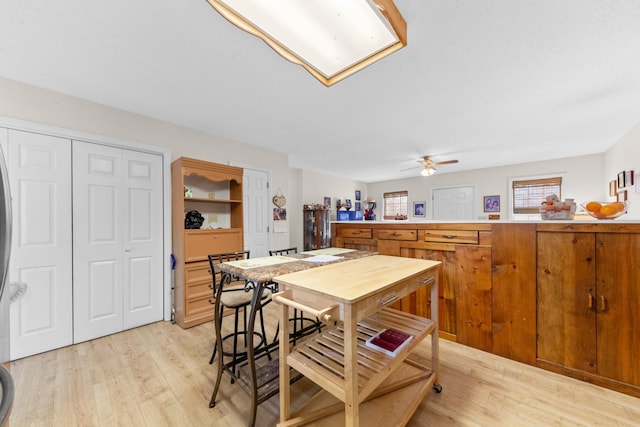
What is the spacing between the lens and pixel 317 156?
484 centimetres

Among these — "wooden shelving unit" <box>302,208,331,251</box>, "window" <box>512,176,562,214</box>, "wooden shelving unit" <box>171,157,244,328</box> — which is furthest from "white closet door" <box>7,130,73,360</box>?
"window" <box>512,176,562,214</box>

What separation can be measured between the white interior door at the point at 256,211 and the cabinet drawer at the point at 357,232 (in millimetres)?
1576

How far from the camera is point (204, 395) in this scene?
1.67 metres

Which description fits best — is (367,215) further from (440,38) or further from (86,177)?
(86,177)

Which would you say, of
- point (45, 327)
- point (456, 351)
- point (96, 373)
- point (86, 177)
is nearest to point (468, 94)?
point (456, 351)

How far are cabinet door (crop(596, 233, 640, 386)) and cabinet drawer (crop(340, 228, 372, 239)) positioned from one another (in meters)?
1.83

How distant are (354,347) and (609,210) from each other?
2.14 metres

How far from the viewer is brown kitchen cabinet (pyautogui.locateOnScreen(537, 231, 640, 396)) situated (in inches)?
64.3

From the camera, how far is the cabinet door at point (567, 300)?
1756mm

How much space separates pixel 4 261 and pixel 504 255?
2.81 m

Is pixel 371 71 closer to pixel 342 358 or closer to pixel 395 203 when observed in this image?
pixel 342 358

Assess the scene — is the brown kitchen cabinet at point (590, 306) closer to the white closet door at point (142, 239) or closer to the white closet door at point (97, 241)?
the white closet door at point (142, 239)

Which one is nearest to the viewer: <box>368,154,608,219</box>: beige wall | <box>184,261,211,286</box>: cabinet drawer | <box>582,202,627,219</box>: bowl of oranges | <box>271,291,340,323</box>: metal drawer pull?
<box>271,291,340,323</box>: metal drawer pull

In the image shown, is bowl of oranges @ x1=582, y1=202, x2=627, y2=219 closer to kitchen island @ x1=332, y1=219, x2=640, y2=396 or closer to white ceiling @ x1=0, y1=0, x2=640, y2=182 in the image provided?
kitchen island @ x1=332, y1=219, x2=640, y2=396
